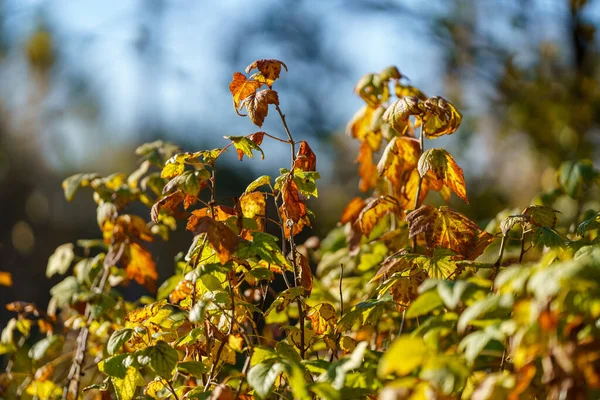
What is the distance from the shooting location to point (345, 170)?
7031mm

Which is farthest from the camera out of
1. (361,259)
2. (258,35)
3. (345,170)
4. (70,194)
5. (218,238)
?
(258,35)

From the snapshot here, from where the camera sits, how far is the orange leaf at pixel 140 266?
83.3 inches

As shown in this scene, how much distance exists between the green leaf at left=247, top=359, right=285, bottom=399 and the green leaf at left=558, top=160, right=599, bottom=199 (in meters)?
1.40

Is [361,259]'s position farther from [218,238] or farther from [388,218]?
[218,238]

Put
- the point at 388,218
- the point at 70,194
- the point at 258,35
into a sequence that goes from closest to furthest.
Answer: the point at 70,194, the point at 388,218, the point at 258,35

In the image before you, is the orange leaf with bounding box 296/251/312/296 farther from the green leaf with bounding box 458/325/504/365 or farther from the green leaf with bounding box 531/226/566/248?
the green leaf with bounding box 458/325/504/365

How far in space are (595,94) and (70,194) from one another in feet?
12.2

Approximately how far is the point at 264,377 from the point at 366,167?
4.27 ft

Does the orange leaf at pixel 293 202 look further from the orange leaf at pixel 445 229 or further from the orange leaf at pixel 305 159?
the orange leaf at pixel 445 229

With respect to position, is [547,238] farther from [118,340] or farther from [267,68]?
[118,340]

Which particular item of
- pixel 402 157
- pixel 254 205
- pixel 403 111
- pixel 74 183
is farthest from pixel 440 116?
pixel 74 183

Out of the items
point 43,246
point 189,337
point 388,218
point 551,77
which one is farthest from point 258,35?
point 189,337

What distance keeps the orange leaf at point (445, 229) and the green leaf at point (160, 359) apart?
682mm

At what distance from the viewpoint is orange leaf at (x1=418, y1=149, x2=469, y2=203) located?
1.59 meters
